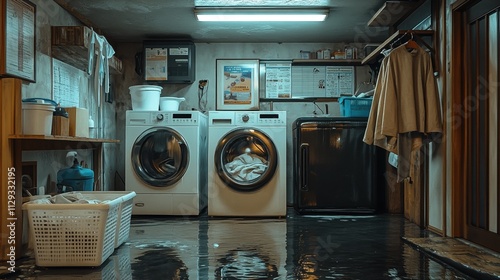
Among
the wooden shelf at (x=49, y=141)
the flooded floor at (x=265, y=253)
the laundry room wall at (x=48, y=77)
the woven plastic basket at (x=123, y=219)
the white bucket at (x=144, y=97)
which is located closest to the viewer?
the flooded floor at (x=265, y=253)

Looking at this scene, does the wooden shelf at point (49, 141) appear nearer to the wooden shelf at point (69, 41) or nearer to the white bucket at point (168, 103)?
the wooden shelf at point (69, 41)

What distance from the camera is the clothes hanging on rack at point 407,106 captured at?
3.32 metres

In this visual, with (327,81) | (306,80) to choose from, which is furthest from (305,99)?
(327,81)

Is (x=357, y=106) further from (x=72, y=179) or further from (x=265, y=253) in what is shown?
(x=72, y=179)

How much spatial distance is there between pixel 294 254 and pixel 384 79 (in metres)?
1.60

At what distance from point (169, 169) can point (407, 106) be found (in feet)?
8.15

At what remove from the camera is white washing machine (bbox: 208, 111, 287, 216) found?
14.7ft

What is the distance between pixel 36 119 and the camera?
2.85 meters

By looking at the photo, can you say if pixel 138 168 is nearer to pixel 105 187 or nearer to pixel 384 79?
pixel 105 187

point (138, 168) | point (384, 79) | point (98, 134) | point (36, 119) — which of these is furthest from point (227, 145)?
point (36, 119)

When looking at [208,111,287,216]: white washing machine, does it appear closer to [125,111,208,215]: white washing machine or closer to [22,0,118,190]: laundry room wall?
[125,111,208,215]: white washing machine

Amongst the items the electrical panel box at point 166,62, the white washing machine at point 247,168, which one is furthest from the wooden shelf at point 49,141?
the electrical panel box at point 166,62

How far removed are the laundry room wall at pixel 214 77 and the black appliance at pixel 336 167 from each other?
0.85 m

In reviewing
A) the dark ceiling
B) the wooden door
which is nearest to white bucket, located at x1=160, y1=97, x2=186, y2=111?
the dark ceiling
